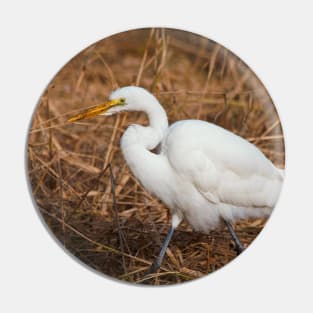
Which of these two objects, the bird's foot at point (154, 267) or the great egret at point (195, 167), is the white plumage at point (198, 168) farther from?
the bird's foot at point (154, 267)

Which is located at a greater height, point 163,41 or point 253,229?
point 163,41

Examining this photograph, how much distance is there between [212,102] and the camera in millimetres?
2617

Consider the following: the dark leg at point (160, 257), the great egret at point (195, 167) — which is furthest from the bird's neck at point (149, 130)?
the dark leg at point (160, 257)

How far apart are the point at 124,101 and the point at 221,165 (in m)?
0.41

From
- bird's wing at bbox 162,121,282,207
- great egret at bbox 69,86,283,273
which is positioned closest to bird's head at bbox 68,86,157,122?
great egret at bbox 69,86,283,273

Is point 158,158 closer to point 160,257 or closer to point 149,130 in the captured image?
point 149,130

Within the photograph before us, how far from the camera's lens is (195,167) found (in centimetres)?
250

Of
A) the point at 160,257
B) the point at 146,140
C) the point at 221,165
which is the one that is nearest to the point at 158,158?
the point at 146,140

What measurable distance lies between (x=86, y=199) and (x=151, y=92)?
452 millimetres

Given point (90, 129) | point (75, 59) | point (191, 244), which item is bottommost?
point (191, 244)

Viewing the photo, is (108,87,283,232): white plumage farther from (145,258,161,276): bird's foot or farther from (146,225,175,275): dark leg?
(145,258,161,276): bird's foot

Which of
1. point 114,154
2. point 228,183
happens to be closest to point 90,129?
point 114,154

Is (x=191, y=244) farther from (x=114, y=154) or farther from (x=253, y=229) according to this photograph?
(x=114, y=154)

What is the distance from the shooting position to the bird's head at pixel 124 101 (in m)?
2.46
